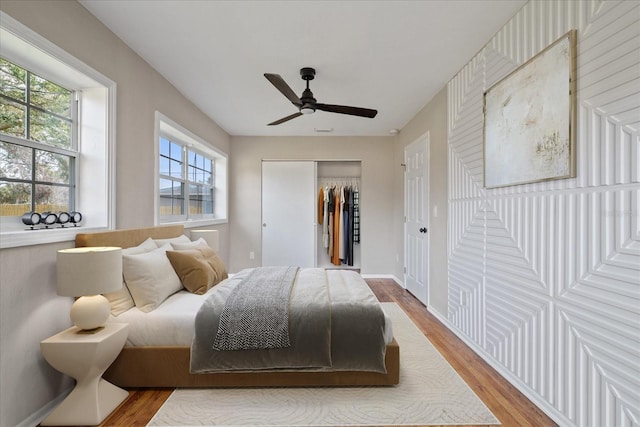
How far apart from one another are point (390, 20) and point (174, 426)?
283 centimetres

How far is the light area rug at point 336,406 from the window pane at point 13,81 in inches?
78.7

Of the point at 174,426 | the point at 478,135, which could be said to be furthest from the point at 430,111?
the point at 174,426

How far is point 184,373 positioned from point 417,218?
3.24m

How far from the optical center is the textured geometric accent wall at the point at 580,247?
1.34 m

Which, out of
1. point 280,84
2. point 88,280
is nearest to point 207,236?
point 88,280

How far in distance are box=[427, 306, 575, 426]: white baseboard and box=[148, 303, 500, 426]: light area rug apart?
0.33 m

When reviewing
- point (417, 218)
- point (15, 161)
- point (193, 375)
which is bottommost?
→ point (193, 375)

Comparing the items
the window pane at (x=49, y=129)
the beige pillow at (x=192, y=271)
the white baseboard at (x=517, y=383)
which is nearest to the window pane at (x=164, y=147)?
the window pane at (x=49, y=129)

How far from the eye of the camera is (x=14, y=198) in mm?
1715

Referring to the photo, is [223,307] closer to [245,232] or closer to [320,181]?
[245,232]

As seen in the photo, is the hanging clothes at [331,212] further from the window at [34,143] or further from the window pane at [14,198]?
the window pane at [14,198]

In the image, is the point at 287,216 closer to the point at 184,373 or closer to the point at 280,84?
the point at 280,84

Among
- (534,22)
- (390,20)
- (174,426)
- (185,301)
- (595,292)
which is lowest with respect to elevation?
(174,426)

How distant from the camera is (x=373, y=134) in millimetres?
5125
